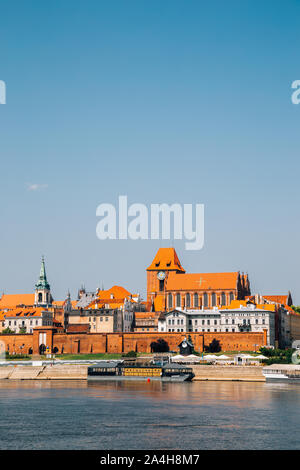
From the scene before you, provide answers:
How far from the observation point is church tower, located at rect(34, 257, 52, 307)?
528 ft

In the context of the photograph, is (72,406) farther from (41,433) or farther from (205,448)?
(205,448)

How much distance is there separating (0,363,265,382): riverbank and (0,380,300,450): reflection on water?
13.5m

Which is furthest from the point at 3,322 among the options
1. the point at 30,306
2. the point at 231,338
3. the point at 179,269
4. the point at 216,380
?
the point at 216,380

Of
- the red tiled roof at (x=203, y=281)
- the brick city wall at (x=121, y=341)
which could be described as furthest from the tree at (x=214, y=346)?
the red tiled roof at (x=203, y=281)

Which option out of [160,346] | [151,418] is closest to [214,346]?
[160,346]

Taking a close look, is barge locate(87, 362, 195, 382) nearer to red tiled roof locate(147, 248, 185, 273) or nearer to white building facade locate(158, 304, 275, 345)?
white building facade locate(158, 304, 275, 345)

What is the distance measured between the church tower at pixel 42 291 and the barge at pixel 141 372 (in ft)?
205

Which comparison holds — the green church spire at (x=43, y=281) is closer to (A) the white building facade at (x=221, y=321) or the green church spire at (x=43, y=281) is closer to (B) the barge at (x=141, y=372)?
(A) the white building facade at (x=221, y=321)

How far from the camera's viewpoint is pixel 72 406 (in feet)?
198

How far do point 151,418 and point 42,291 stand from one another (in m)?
112

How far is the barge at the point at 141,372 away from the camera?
305 ft

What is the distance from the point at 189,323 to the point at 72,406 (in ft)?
240

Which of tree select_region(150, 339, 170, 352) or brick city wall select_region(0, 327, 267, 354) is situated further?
tree select_region(150, 339, 170, 352)

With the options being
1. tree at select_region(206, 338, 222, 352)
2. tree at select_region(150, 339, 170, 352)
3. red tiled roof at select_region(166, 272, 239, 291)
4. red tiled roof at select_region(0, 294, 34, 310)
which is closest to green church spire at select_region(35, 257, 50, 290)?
red tiled roof at select_region(0, 294, 34, 310)
